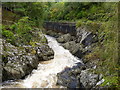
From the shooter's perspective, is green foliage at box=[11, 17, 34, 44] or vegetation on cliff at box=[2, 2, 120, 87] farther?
green foliage at box=[11, 17, 34, 44]

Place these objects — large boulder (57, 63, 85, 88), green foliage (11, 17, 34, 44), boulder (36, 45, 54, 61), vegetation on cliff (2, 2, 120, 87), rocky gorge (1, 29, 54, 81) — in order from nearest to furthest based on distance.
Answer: vegetation on cliff (2, 2, 120, 87) < large boulder (57, 63, 85, 88) < rocky gorge (1, 29, 54, 81) < boulder (36, 45, 54, 61) < green foliage (11, 17, 34, 44)

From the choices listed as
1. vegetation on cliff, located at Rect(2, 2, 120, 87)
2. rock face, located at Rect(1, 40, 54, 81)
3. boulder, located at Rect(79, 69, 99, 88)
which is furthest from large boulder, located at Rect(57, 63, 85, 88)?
rock face, located at Rect(1, 40, 54, 81)

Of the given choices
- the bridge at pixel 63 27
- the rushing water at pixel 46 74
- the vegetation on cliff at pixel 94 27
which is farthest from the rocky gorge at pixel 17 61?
the bridge at pixel 63 27

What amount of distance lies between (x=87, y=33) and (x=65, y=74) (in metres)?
6.00

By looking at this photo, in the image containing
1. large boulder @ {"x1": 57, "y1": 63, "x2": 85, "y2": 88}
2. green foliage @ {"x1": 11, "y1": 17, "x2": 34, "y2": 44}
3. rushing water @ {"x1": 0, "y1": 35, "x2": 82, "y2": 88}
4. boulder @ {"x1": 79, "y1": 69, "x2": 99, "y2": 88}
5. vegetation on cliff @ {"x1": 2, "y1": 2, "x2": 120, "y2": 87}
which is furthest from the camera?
green foliage @ {"x1": 11, "y1": 17, "x2": 34, "y2": 44}

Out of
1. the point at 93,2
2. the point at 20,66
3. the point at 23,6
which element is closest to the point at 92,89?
the point at 20,66

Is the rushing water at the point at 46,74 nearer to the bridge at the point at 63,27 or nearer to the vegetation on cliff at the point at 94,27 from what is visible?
the vegetation on cliff at the point at 94,27

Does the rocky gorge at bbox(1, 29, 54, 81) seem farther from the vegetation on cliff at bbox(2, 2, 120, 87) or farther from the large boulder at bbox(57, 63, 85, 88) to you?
the large boulder at bbox(57, 63, 85, 88)

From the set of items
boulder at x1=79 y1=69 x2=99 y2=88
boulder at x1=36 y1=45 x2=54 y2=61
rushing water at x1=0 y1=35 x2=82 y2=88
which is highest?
boulder at x1=36 y1=45 x2=54 y2=61

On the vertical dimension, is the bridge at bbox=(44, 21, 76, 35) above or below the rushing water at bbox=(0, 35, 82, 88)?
above

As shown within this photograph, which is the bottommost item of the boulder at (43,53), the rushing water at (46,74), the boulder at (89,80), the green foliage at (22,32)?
the rushing water at (46,74)

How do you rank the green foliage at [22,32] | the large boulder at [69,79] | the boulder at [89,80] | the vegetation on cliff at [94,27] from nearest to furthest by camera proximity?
the vegetation on cliff at [94,27] < the boulder at [89,80] < the large boulder at [69,79] < the green foliage at [22,32]

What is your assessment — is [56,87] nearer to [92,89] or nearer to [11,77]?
[92,89]

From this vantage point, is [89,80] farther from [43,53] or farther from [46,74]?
[43,53]
